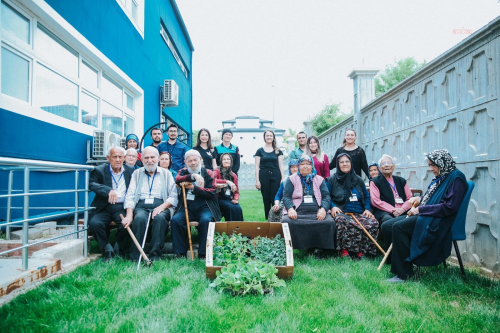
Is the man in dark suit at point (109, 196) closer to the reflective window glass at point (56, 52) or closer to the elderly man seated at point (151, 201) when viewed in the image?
the elderly man seated at point (151, 201)

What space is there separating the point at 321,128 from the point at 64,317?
26598 millimetres

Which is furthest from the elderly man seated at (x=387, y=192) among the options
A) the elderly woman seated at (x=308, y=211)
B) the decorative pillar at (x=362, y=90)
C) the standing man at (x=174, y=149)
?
the standing man at (x=174, y=149)

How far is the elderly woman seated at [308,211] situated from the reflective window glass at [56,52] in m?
4.10

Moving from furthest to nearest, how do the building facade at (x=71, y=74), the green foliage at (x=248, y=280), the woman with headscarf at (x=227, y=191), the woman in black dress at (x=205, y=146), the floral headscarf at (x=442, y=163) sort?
the woman in black dress at (x=205, y=146) → the woman with headscarf at (x=227, y=191) → the building facade at (x=71, y=74) → the floral headscarf at (x=442, y=163) → the green foliage at (x=248, y=280)

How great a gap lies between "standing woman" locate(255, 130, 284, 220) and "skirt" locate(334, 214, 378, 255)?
1.76m

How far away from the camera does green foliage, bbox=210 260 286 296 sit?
316 cm

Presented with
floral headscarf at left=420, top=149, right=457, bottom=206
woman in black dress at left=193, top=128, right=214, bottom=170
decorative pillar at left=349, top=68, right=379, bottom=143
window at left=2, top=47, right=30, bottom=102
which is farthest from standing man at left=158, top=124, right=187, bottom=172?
floral headscarf at left=420, top=149, right=457, bottom=206

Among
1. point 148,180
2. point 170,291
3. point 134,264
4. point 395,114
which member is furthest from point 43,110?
point 395,114

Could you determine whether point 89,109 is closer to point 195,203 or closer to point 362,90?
point 195,203

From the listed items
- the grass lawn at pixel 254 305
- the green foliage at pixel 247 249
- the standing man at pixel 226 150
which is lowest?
the grass lawn at pixel 254 305

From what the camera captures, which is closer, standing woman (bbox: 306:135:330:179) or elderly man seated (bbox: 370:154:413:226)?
elderly man seated (bbox: 370:154:413:226)

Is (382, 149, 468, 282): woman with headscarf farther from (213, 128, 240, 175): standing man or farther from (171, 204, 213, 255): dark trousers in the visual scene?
(213, 128, 240, 175): standing man

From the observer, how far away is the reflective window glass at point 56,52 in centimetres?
504

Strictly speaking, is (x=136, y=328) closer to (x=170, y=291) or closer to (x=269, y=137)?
(x=170, y=291)
